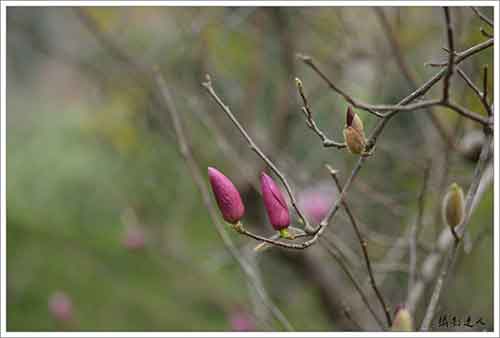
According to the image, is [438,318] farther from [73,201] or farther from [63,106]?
[63,106]

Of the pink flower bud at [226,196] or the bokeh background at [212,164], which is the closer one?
the pink flower bud at [226,196]

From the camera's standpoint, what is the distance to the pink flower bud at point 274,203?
493 mm

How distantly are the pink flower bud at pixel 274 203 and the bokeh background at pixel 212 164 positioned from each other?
0.84 ft

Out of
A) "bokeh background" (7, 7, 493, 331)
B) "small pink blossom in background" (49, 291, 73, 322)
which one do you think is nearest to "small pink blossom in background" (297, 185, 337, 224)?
"bokeh background" (7, 7, 493, 331)

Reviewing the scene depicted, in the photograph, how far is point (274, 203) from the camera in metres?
0.50

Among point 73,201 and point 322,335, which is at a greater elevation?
point 322,335

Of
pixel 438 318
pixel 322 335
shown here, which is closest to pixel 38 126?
pixel 322 335

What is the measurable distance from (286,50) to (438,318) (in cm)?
80

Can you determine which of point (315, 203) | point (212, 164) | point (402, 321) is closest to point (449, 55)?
point (402, 321)

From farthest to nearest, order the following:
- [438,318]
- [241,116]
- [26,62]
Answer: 1. [26,62]
2. [241,116]
3. [438,318]

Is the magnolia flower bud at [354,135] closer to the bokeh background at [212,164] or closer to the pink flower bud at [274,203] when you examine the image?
the pink flower bud at [274,203]

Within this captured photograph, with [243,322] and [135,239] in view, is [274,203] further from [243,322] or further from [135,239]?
[135,239]

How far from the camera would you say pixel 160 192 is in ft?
6.90

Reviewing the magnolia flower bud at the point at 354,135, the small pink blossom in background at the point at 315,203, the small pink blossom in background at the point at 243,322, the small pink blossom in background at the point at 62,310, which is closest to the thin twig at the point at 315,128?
the magnolia flower bud at the point at 354,135
